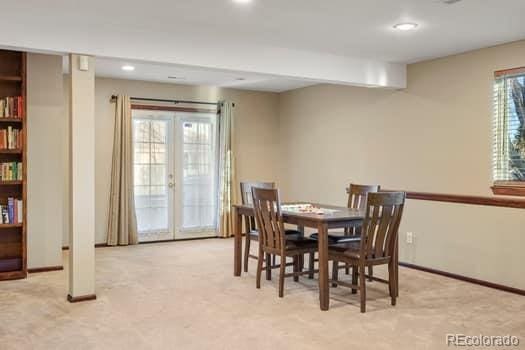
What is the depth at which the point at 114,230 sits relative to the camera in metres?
6.81

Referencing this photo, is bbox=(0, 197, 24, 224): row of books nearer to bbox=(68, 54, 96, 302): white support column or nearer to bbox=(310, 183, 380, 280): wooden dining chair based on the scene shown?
bbox=(68, 54, 96, 302): white support column

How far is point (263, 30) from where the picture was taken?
430cm

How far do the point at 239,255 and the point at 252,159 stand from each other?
311 centimetres

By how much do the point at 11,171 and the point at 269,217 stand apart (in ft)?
8.69

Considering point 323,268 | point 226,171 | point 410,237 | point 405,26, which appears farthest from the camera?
point 226,171

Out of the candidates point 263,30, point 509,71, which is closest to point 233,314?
point 263,30

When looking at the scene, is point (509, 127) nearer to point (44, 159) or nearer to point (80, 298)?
point (80, 298)

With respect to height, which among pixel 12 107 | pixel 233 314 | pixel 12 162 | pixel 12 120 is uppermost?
pixel 12 107

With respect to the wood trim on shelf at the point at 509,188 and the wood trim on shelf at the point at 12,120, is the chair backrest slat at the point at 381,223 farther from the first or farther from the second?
the wood trim on shelf at the point at 12,120

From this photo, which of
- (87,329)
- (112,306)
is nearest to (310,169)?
(112,306)

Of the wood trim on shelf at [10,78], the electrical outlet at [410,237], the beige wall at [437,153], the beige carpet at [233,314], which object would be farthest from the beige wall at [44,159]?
the electrical outlet at [410,237]

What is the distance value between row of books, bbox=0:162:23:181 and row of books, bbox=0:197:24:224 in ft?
0.71

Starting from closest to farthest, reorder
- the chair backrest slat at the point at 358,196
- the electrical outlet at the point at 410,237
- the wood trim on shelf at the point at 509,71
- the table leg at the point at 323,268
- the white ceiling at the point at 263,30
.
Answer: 1. the white ceiling at the point at 263,30
2. the table leg at the point at 323,268
3. the wood trim on shelf at the point at 509,71
4. the chair backrest slat at the point at 358,196
5. the electrical outlet at the point at 410,237

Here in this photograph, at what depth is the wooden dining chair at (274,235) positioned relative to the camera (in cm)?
427
